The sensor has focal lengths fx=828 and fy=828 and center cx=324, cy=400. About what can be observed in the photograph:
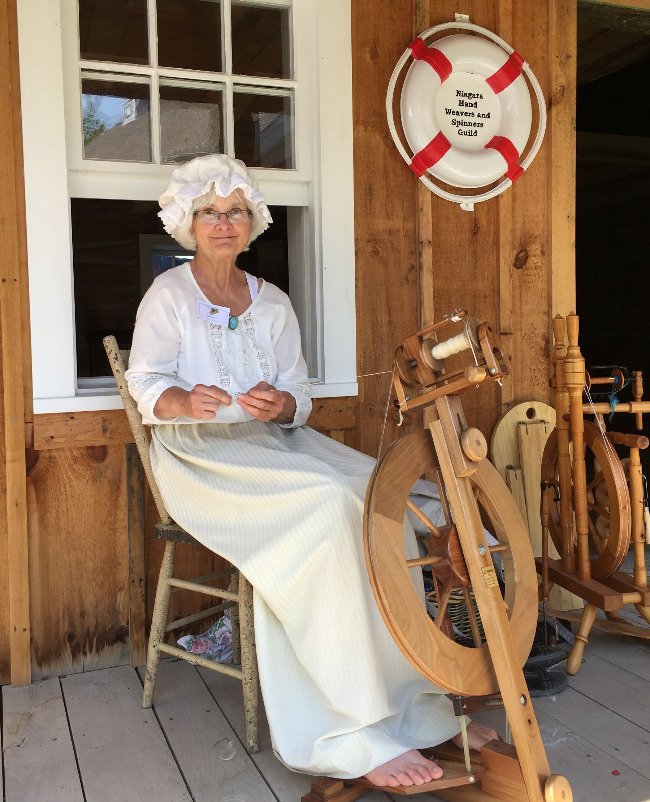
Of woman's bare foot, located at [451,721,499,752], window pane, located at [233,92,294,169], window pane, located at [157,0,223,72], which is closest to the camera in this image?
woman's bare foot, located at [451,721,499,752]

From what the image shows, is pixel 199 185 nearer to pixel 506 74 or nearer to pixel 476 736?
pixel 506 74

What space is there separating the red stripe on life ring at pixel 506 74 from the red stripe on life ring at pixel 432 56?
195 mm

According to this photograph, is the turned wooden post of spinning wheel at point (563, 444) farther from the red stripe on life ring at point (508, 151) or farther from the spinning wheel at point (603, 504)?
the red stripe on life ring at point (508, 151)

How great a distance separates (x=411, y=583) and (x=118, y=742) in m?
1.00

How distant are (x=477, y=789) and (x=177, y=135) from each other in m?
2.15

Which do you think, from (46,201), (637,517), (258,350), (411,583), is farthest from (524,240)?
(411,583)

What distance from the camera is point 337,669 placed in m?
1.88

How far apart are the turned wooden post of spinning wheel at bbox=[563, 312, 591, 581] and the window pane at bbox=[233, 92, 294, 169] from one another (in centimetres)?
117

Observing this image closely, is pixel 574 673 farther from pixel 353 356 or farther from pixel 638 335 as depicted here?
pixel 638 335

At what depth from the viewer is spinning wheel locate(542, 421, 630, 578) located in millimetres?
2469

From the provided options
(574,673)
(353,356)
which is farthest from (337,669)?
(353,356)

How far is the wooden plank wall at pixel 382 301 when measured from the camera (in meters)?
2.62

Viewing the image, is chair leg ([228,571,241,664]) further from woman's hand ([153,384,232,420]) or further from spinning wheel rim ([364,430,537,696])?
spinning wheel rim ([364,430,537,696])

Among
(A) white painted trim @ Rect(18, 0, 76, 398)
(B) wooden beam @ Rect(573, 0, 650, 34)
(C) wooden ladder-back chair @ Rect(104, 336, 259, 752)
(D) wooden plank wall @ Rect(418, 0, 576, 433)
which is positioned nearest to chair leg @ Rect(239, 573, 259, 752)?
(C) wooden ladder-back chair @ Rect(104, 336, 259, 752)
